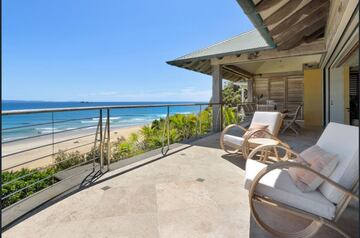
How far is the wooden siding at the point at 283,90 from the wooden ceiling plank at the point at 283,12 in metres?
7.08

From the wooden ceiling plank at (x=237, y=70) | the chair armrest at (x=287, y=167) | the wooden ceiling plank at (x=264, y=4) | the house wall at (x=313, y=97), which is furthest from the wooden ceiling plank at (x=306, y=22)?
the house wall at (x=313, y=97)

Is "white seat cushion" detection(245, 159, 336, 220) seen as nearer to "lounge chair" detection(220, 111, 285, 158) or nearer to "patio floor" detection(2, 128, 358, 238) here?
"patio floor" detection(2, 128, 358, 238)

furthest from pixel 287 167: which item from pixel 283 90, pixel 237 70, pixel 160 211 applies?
pixel 283 90

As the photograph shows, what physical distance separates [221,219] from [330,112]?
20.4 feet

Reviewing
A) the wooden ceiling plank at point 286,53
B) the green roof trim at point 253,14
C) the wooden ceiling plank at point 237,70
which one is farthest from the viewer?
the wooden ceiling plank at point 237,70

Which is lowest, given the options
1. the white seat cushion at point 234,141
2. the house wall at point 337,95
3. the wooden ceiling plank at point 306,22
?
the white seat cushion at point 234,141

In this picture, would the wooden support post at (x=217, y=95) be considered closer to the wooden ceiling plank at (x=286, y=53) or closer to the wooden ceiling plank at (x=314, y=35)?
the wooden ceiling plank at (x=286, y=53)

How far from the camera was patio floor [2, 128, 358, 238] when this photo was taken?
1.78 meters

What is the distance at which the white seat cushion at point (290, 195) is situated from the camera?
153cm

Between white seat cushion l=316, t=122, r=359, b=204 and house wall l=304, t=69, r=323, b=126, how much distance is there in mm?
6824

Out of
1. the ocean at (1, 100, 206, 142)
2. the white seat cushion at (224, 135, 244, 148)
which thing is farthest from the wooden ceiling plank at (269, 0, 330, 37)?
the ocean at (1, 100, 206, 142)

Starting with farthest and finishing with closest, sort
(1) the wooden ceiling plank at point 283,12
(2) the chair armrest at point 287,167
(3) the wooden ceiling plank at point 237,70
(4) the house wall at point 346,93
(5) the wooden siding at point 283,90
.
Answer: (5) the wooden siding at point 283,90 → (3) the wooden ceiling plank at point 237,70 → (4) the house wall at point 346,93 → (1) the wooden ceiling plank at point 283,12 → (2) the chair armrest at point 287,167

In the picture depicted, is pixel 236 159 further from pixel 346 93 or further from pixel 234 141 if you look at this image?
pixel 346 93

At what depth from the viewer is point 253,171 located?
207 cm
